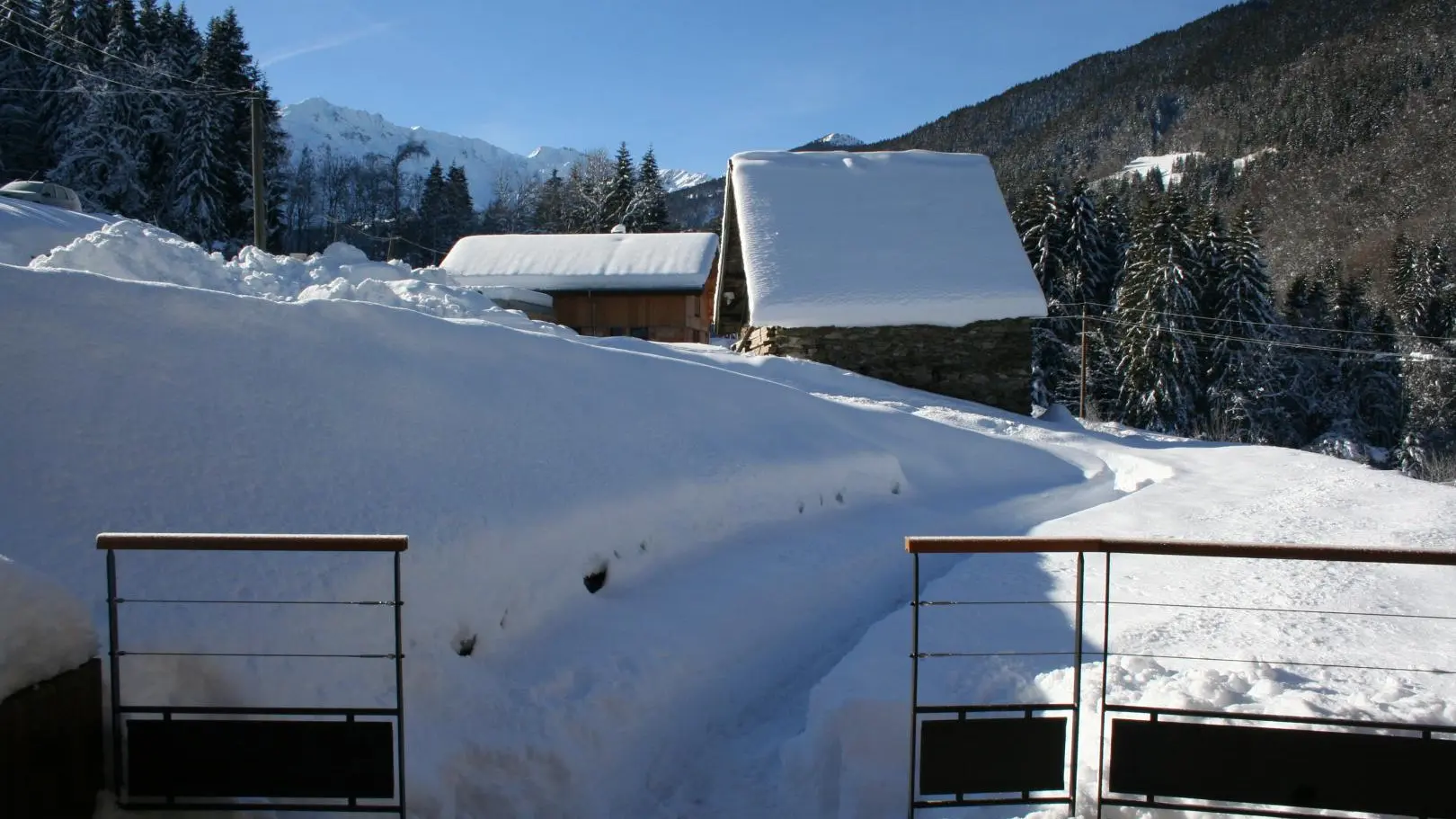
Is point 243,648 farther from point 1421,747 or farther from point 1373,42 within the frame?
point 1373,42

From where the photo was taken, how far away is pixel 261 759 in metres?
3.11

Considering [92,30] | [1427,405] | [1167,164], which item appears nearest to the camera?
[92,30]

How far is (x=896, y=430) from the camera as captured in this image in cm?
1016

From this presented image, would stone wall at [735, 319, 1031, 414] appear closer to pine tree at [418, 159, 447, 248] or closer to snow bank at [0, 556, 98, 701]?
snow bank at [0, 556, 98, 701]

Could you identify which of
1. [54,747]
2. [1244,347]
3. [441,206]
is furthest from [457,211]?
[54,747]

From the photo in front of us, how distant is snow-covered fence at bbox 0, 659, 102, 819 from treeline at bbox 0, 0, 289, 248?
35528mm

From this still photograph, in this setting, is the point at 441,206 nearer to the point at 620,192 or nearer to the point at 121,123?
the point at 620,192

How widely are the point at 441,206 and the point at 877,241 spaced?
51278mm

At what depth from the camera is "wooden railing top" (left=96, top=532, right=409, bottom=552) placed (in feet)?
9.84

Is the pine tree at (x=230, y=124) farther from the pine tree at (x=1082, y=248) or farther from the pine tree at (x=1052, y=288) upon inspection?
the pine tree at (x=1082, y=248)

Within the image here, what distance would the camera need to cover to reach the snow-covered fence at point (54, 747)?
2670 millimetres

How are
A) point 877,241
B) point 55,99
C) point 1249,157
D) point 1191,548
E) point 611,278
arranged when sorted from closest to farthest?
point 1191,548
point 877,241
point 611,278
point 55,99
point 1249,157

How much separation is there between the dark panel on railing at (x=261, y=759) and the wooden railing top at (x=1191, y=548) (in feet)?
6.56

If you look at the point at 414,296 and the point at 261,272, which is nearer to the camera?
the point at 261,272
